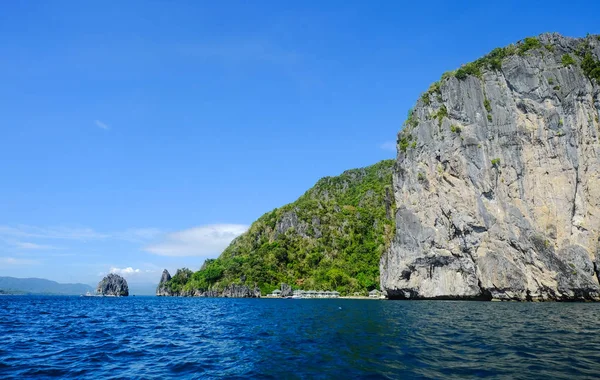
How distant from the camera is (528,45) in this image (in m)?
77.8

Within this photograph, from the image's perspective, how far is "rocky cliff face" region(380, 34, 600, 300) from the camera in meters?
66.5

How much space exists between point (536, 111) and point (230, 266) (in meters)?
124

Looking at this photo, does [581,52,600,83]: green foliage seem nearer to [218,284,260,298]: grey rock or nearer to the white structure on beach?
the white structure on beach

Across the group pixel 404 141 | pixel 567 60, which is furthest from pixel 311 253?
pixel 567 60

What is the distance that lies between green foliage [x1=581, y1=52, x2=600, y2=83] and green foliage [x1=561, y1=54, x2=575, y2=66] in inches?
80.5

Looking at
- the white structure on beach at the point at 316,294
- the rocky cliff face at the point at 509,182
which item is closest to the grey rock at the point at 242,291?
the white structure on beach at the point at 316,294

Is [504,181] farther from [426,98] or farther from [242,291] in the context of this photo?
[242,291]

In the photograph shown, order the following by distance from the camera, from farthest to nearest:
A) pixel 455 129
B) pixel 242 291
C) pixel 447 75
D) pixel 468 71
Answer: pixel 242 291, pixel 447 75, pixel 468 71, pixel 455 129

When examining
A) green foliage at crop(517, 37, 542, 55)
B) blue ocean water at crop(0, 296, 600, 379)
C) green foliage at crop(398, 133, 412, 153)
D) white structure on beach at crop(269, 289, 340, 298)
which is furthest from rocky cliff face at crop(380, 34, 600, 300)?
white structure on beach at crop(269, 289, 340, 298)

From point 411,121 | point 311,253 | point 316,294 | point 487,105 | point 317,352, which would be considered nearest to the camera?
point 317,352

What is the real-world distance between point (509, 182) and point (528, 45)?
28.5 metres

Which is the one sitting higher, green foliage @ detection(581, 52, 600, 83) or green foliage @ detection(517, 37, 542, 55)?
green foliage @ detection(517, 37, 542, 55)

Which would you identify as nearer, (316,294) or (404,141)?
(404,141)

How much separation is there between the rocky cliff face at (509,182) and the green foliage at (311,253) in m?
54.3
